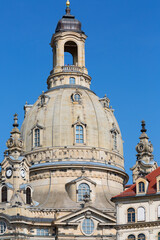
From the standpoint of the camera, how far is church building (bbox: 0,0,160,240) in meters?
105

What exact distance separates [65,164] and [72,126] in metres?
5.78

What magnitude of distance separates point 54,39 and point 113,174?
2382 centimetres

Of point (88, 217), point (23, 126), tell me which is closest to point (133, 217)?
point (88, 217)

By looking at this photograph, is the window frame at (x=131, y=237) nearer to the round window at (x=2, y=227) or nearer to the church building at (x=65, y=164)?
the church building at (x=65, y=164)

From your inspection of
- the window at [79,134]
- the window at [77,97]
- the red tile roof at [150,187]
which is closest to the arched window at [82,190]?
the window at [79,134]

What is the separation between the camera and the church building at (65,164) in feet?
344

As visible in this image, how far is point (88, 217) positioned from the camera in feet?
346

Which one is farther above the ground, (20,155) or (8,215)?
(20,155)

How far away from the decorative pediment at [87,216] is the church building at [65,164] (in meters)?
0.13

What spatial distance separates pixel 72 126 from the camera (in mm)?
114250

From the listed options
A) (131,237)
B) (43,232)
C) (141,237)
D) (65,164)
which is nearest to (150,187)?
(141,237)

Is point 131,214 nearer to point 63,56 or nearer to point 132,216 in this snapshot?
point 132,216

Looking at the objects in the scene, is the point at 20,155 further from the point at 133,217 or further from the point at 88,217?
the point at 133,217

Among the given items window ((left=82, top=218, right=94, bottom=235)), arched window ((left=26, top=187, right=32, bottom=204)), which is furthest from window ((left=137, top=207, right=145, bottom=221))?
arched window ((left=26, top=187, right=32, bottom=204))
